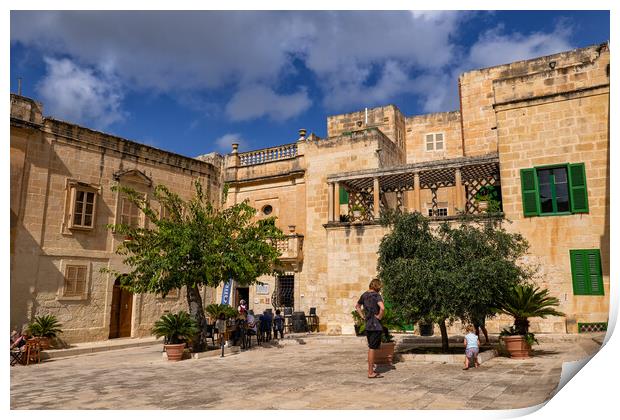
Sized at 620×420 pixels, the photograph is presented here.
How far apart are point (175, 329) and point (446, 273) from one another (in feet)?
22.4

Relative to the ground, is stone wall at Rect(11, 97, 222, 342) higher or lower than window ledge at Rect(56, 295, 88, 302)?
higher

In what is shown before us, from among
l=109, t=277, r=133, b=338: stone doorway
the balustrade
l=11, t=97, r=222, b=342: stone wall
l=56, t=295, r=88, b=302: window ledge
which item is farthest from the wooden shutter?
l=56, t=295, r=88, b=302: window ledge

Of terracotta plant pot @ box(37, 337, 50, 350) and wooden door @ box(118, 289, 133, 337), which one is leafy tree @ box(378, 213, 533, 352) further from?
wooden door @ box(118, 289, 133, 337)

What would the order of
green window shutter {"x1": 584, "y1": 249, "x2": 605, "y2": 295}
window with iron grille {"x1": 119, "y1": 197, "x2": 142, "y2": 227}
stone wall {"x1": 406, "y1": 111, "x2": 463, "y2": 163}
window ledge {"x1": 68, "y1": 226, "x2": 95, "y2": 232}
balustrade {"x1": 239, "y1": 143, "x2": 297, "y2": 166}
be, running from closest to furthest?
green window shutter {"x1": 584, "y1": 249, "x2": 605, "y2": 295} → window ledge {"x1": 68, "y1": 226, "x2": 95, "y2": 232} → window with iron grille {"x1": 119, "y1": 197, "x2": 142, "y2": 227} → balustrade {"x1": 239, "y1": 143, "x2": 297, "y2": 166} → stone wall {"x1": 406, "y1": 111, "x2": 463, "y2": 163}

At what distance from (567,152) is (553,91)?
1.95 meters

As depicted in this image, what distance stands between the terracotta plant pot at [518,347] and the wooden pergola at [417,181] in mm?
6456

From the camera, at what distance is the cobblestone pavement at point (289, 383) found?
21.1ft

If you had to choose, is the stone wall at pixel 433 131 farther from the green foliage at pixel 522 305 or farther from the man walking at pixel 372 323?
the man walking at pixel 372 323

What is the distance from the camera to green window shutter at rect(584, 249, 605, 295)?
13.1 meters

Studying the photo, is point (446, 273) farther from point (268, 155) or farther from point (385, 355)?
point (268, 155)

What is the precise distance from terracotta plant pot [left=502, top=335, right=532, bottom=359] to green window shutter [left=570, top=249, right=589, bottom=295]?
14.6 ft

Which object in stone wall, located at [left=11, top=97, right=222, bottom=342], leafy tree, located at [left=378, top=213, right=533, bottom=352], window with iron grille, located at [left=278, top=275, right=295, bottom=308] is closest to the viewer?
leafy tree, located at [left=378, top=213, right=533, bottom=352]

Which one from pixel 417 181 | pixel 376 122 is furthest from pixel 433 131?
pixel 417 181
